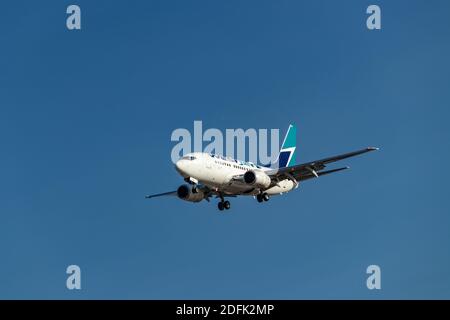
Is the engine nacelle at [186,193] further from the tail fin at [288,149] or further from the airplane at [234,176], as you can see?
the tail fin at [288,149]

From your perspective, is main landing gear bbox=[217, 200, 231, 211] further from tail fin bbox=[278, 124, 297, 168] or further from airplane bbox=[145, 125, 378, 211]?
tail fin bbox=[278, 124, 297, 168]

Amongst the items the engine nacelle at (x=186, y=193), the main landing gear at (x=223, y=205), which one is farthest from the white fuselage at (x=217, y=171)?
the engine nacelle at (x=186, y=193)

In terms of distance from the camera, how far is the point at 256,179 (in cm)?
9188

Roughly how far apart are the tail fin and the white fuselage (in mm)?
11952

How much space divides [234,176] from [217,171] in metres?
2.42

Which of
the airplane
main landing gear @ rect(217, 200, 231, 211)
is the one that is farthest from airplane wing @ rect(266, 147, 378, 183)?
main landing gear @ rect(217, 200, 231, 211)

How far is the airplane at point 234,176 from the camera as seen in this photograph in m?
89.3

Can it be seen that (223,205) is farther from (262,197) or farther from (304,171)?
(304,171)

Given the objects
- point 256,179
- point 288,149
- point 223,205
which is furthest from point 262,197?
point 288,149

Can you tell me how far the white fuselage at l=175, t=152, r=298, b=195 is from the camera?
89.0 metres

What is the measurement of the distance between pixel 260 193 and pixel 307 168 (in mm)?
5762

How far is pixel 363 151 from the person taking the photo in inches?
3423
